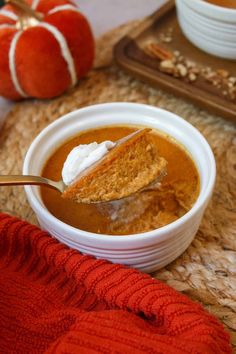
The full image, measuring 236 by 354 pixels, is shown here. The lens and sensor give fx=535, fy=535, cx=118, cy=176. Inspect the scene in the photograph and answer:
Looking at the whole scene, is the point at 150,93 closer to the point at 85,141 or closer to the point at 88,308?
A: the point at 85,141

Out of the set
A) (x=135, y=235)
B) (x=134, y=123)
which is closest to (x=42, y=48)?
(x=134, y=123)

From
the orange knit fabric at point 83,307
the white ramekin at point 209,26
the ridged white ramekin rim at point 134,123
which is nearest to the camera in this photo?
the orange knit fabric at point 83,307

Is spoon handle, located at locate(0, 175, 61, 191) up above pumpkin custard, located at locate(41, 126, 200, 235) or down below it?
above

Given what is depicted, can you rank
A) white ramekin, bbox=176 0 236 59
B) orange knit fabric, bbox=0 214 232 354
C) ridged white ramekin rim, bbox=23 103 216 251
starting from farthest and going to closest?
white ramekin, bbox=176 0 236 59 < ridged white ramekin rim, bbox=23 103 216 251 < orange knit fabric, bbox=0 214 232 354

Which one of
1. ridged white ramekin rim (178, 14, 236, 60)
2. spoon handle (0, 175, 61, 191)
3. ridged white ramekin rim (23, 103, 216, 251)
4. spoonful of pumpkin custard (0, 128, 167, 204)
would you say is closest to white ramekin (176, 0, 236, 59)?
ridged white ramekin rim (178, 14, 236, 60)

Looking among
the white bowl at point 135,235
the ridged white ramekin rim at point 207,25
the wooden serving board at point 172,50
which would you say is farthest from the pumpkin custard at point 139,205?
the ridged white ramekin rim at point 207,25

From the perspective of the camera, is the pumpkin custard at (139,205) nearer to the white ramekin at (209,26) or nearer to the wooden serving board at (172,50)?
the wooden serving board at (172,50)

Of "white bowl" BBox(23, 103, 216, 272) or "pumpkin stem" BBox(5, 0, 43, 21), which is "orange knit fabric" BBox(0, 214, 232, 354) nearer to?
"white bowl" BBox(23, 103, 216, 272)
